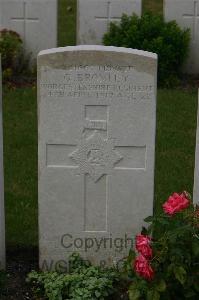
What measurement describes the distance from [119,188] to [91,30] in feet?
18.1

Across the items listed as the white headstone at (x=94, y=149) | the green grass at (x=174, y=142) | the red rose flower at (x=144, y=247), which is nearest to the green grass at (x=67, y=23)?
the green grass at (x=174, y=142)

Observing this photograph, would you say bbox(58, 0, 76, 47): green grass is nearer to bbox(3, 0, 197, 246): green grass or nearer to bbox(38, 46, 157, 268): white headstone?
bbox(3, 0, 197, 246): green grass

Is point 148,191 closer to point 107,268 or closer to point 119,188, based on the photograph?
point 119,188

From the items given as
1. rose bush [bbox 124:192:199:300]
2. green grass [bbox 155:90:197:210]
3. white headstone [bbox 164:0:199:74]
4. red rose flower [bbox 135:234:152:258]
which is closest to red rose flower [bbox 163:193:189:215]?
rose bush [bbox 124:192:199:300]

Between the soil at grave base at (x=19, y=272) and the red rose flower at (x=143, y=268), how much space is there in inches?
36.7

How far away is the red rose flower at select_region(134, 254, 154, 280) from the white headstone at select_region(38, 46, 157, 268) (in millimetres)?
769

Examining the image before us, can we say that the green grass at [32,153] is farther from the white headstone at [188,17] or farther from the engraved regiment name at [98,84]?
the engraved regiment name at [98,84]

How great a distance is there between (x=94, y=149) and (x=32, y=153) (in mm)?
2555

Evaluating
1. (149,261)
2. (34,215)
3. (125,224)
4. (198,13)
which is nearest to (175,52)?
(198,13)

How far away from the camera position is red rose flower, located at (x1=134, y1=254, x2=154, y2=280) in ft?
13.9

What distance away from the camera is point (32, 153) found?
24.2 feet

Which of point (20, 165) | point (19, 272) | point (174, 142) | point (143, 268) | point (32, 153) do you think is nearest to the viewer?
point (143, 268)

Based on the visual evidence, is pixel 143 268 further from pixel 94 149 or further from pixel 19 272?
pixel 19 272

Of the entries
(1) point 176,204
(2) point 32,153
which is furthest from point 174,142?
(1) point 176,204
